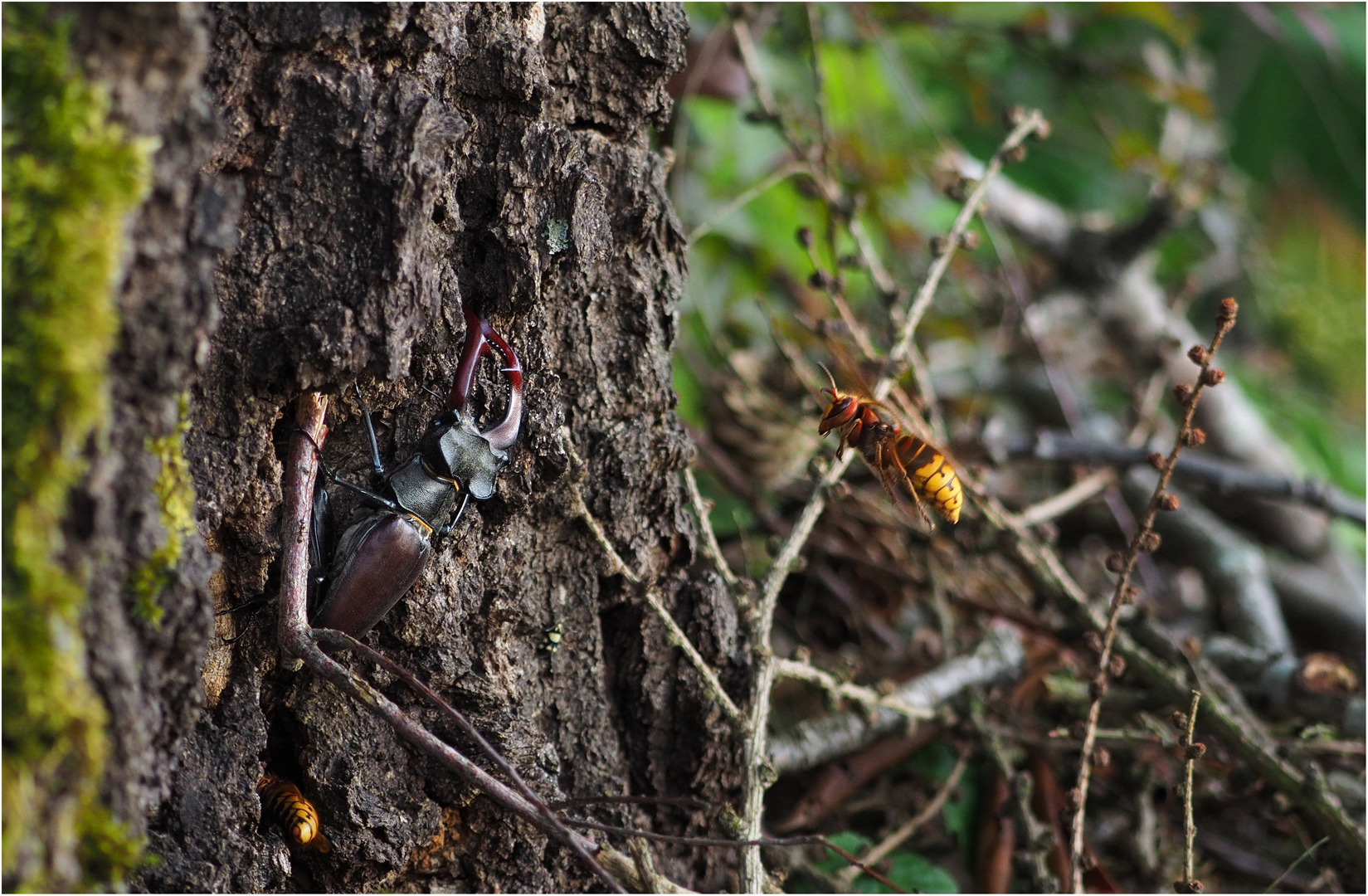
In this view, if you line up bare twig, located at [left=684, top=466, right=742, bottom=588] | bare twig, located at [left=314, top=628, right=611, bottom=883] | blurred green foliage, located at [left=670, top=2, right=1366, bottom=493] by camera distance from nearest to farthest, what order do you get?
bare twig, located at [left=314, top=628, right=611, bottom=883]
bare twig, located at [left=684, top=466, right=742, bottom=588]
blurred green foliage, located at [left=670, top=2, right=1366, bottom=493]

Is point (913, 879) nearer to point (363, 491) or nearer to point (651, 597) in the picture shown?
point (651, 597)

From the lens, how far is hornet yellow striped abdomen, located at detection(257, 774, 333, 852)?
1.47 m

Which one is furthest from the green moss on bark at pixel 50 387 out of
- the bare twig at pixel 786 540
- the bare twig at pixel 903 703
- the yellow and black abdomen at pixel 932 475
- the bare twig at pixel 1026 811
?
the bare twig at pixel 1026 811

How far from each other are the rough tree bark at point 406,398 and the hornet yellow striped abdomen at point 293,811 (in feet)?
0.08

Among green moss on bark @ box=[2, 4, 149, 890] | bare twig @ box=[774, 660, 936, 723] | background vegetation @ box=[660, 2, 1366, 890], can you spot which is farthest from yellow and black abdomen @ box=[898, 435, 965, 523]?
green moss on bark @ box=[2, 4, 149, 890]

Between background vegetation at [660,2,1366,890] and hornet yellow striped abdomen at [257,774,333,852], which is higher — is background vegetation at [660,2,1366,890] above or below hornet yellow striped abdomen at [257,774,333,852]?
above

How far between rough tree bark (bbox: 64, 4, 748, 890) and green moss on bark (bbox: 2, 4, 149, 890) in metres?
0.05

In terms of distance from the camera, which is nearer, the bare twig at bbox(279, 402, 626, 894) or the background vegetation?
the bare twig at bbox(279, 402, 626, 894)

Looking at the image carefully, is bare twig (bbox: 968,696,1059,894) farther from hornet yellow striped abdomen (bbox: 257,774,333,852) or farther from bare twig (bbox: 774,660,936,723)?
hornet yellow striped abdomen (bbox: 257,774,333,852)

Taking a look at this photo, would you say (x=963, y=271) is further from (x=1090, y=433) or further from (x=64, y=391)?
(x=64, y=391)

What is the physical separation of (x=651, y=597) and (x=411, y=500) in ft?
1.46

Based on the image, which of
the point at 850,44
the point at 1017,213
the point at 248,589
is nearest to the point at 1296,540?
the point at 1017,213

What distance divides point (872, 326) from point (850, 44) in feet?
3.91

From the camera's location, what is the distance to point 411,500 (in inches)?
61.0
